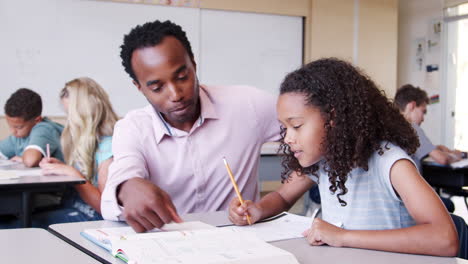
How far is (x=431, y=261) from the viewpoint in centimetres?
91

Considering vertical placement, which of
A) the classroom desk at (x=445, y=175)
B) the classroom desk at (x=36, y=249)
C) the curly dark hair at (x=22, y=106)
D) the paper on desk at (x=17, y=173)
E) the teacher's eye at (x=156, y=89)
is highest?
the teacher's eye at (x=156, y=89)

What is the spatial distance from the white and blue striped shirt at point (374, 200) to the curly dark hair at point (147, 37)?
0.64m

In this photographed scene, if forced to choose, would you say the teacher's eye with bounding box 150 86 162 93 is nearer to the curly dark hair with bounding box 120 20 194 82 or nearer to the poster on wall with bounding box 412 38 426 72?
the curly dark hair with bounding box 120 20 194 82

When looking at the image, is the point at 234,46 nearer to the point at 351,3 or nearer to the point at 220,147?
the point at 351,3

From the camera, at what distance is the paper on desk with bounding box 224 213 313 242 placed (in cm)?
110

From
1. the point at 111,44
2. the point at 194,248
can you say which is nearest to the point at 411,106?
the point at 111,44

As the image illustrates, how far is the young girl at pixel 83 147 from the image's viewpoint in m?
2.32

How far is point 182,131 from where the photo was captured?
4.96 ft

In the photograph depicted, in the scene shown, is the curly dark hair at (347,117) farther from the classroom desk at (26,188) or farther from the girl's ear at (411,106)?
the girl's ear at (411,106)

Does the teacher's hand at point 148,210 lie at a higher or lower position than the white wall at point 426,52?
lower

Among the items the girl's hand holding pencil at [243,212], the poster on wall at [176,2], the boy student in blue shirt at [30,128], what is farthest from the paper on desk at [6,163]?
the poster on wall at [176,2]

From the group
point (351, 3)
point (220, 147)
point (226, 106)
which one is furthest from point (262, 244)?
point (351, 3)

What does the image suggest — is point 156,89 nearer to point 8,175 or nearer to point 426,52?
point 8,175

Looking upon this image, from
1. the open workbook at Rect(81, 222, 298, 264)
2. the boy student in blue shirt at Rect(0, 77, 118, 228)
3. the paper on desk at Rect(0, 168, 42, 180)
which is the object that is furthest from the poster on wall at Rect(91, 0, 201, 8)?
the open workbook at Rect(81, 222, 298, 264)
